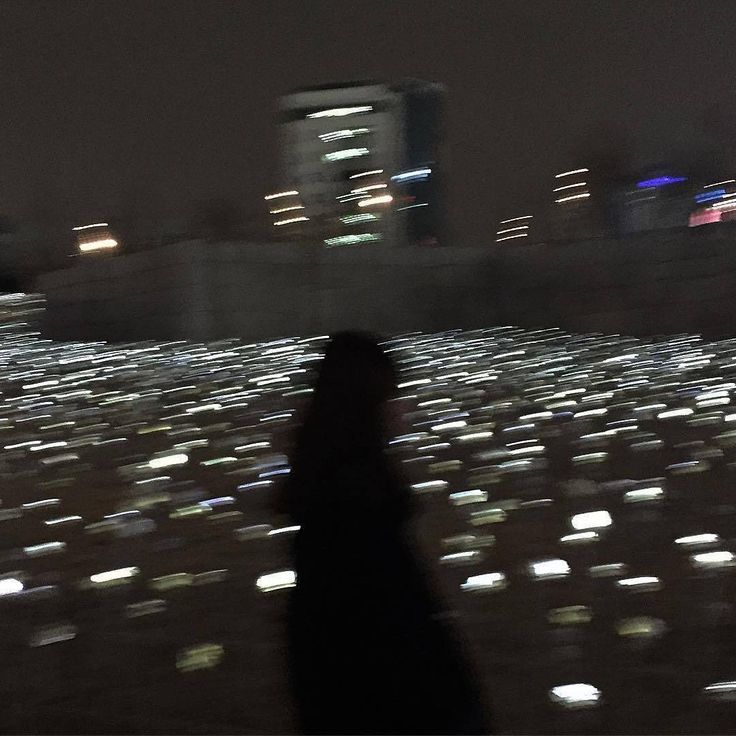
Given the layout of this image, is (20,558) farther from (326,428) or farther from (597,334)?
(597,334)

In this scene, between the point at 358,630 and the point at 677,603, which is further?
the point at 677,603

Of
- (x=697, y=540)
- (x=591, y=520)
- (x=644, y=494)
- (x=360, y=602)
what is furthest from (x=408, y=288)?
(x=360, y=602)

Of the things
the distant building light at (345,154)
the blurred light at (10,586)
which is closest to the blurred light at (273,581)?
the blurred light at (10,586)

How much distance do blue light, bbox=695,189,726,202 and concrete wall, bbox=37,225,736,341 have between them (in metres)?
18.5

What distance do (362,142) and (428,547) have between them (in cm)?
7290

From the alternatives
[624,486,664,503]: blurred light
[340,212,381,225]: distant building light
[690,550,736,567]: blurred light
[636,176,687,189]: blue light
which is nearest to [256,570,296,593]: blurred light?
[690,550,736,567]: blurred light

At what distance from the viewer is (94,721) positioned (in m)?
3.78

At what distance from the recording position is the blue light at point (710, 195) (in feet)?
114

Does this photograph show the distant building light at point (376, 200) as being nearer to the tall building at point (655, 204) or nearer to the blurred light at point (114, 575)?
the tall building at point (655, 204)

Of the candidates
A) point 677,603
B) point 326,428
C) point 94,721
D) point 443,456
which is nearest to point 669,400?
point 443,456

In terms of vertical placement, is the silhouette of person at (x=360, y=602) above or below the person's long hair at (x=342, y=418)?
below

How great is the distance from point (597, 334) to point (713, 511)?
1075cm

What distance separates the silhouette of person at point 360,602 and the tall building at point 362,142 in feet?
211

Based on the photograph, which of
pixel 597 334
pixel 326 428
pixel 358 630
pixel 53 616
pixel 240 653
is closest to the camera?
pixel 358 630
